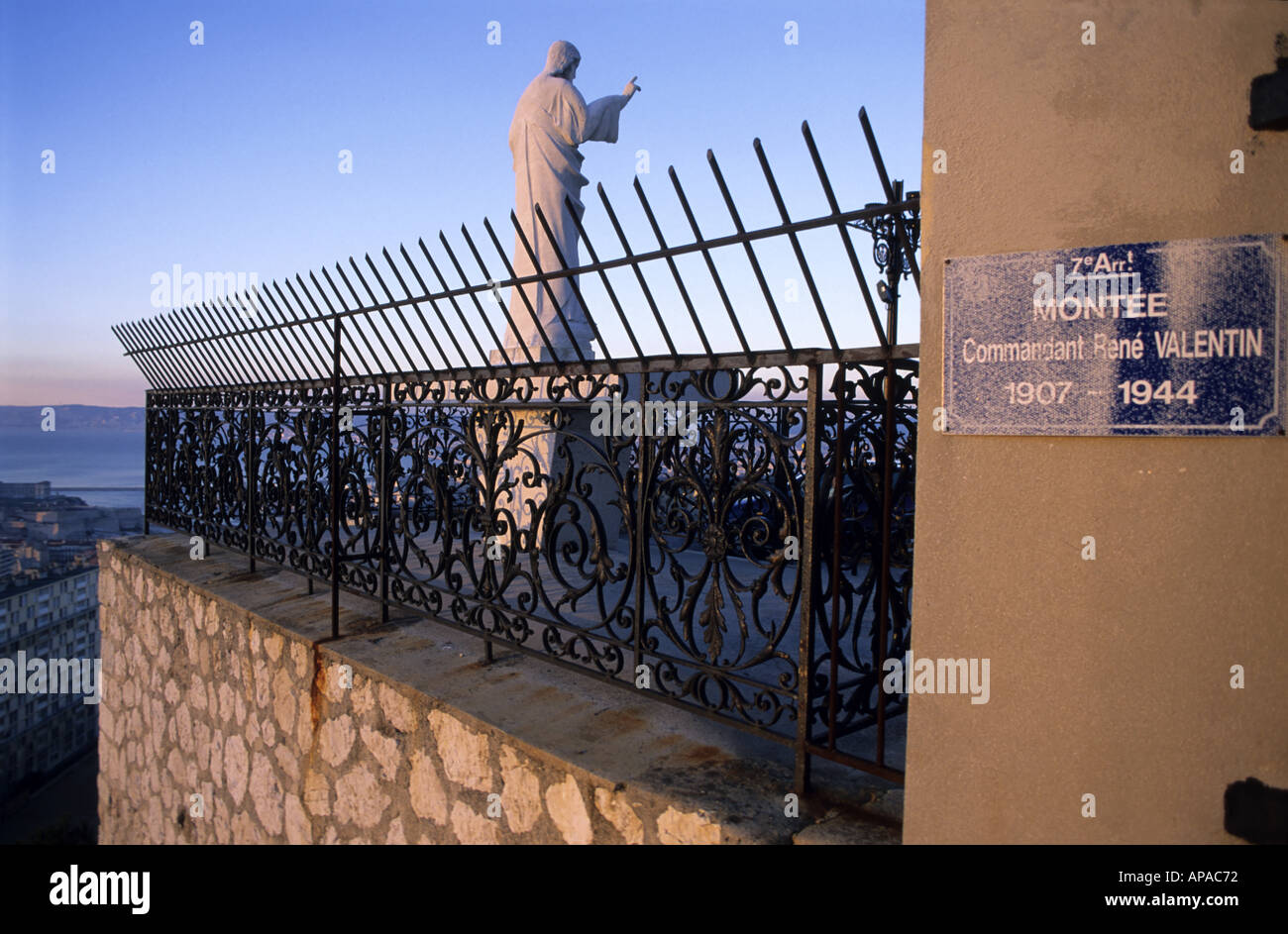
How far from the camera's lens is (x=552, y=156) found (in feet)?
24.6

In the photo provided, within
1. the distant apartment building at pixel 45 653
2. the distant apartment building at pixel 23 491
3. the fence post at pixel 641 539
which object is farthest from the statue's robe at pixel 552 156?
the distant apartment building at pixel 23 491

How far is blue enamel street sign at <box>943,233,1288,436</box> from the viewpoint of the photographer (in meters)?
1.45

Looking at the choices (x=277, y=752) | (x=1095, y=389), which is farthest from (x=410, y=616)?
(x=1095, y=389)

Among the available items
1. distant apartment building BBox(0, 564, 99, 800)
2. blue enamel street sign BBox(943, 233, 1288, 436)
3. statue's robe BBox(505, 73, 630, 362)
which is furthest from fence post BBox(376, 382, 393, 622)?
distant apartment building BBox(0, 564, 99, 800)

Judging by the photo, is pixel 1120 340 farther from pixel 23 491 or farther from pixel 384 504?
pixel 23 491

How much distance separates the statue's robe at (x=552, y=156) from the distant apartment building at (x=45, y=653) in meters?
8.51

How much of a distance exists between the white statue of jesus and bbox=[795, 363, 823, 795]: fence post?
5.16 metres

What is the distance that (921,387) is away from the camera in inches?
70.2

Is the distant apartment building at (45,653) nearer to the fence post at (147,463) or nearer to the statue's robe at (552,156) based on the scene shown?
the fence post at (147,463)

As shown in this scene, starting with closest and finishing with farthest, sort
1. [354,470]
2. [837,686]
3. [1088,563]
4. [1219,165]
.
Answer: [1219,165], [1088,563], [837,686], [354,470]

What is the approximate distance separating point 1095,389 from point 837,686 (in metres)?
1.22

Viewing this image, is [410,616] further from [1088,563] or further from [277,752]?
[1088,563]

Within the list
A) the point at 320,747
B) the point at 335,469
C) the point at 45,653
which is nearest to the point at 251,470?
the point at 335,469
